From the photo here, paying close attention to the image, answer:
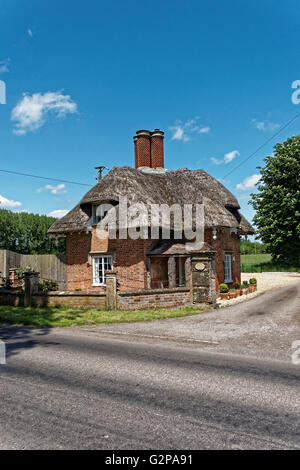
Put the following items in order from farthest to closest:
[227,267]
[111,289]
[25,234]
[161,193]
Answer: [25,234]
[227,267]
[161,193]
[111,289]

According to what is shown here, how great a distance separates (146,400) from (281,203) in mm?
27017

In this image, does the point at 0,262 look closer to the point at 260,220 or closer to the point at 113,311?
the point at 113,311

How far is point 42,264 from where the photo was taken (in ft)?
73.0

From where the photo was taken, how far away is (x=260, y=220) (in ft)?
100

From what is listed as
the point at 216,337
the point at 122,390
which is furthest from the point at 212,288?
the point at 122,390

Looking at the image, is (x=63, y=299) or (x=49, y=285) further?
(x=49, y=285)

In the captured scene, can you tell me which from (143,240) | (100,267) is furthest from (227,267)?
(100,267)

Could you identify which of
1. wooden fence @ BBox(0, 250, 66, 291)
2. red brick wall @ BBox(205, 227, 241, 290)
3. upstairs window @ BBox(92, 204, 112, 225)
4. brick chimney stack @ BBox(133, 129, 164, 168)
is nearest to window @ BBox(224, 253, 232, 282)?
red brick wall @ BBox(205, 227, 241, 290)

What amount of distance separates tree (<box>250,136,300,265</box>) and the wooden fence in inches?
698

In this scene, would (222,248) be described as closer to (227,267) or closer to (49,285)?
(227,267)

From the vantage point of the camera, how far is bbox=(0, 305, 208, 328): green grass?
11.7m

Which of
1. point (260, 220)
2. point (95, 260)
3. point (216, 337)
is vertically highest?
point (260, 220)

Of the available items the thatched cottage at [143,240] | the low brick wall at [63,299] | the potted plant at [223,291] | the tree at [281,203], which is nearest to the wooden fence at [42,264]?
the thatched cottage at [143,240]
